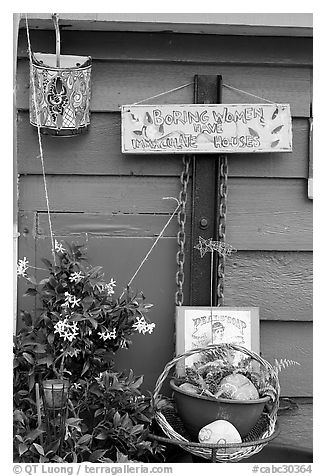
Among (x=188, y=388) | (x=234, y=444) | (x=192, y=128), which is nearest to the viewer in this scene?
(x=234, y=444)

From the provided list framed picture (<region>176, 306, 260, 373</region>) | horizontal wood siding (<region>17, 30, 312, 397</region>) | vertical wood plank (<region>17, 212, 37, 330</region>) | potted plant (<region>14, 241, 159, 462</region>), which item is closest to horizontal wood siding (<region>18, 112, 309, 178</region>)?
horizontal wood siding (<region>17, 30, 312, 397</region>)

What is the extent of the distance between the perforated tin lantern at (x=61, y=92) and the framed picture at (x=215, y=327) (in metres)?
0.57

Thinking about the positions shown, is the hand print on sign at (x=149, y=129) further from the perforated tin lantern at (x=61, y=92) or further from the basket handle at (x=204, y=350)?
the basket handle at (x=204, y=350)

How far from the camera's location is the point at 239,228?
6.55 feet

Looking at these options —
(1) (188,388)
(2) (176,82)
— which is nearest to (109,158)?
(2) (176,82)

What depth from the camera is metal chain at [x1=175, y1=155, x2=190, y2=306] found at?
6.48ft

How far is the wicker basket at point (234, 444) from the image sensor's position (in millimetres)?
1671

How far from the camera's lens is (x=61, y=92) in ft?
6.08

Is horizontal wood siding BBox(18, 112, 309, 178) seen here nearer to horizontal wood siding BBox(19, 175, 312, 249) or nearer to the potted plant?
horizontal wood siding BBox(19, 175, 312, 249)

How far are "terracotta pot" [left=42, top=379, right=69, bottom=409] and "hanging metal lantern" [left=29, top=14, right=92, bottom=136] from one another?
66 centimetres

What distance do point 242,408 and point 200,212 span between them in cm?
55

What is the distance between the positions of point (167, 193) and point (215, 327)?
0.39m

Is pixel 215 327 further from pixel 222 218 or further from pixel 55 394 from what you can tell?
pixel 55 394

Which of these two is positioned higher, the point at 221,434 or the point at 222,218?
the point at 222,218
